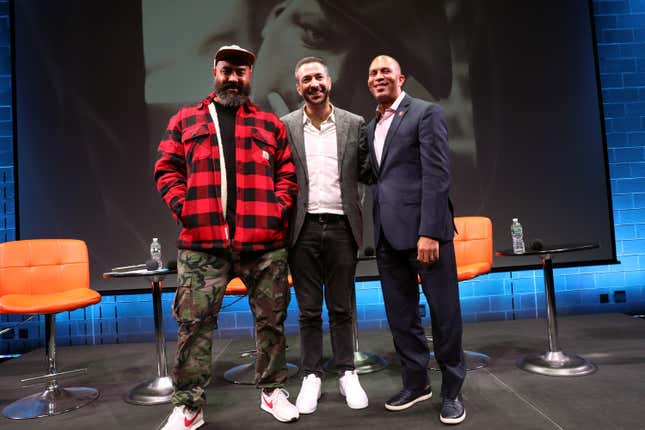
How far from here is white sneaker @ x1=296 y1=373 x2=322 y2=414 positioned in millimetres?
2297

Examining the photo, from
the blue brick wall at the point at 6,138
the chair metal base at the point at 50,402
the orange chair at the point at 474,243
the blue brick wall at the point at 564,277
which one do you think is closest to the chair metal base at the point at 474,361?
the orange chair at the point at 474,243

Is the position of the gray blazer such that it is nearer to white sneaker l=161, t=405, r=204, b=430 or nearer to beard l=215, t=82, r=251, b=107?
beard l=215, t=82, r=251, b=107

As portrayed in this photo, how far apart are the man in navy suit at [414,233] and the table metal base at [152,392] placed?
1.38m

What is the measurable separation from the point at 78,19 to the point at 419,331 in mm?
4250

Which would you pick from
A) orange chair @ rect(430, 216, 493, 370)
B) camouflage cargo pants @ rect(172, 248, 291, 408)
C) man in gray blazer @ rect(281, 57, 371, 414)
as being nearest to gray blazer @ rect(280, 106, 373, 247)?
Result: man in gray blazer @ rect(281, 57, 371, 414)

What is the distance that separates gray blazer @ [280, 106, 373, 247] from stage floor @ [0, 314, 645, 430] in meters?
0.91

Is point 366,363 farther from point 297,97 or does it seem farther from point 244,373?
point 297,97

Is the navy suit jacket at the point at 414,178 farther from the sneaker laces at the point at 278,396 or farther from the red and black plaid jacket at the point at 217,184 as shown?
the sneaker laces at the point at 278,396

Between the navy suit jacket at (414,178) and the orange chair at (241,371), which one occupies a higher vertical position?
the navy suit jacket at (414,178)

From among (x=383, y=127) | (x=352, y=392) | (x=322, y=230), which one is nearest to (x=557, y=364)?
(x=352, y=392)

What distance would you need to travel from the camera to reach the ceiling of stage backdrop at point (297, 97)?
416 cm

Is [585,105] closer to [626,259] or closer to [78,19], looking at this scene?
[626,259]

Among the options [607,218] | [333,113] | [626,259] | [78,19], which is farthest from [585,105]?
[78,19]

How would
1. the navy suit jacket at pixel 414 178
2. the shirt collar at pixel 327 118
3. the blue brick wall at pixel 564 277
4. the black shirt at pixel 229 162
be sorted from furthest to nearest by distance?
the blue brick wall at pixel 564 277, the shirt collar at pixel 327 118, the black shirt at pixel 229 162, the navy suit jacket at pixel 414 178
